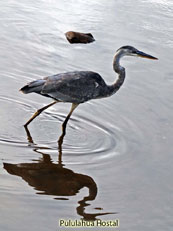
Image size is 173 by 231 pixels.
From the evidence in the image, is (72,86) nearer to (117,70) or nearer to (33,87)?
(33,87)

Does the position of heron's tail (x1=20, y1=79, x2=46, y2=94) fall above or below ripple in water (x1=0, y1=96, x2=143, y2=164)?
above

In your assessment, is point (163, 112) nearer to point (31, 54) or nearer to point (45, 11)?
point (31, 54)

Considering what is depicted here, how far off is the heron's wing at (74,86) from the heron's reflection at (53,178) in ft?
4.32

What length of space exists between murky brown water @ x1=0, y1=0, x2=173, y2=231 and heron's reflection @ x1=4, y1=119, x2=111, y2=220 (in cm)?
1

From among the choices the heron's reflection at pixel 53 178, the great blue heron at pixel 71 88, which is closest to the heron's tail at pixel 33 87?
the great blue heron at pixel 71 88

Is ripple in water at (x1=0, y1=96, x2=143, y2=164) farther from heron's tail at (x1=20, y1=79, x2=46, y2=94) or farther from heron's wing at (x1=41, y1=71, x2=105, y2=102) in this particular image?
heron's tail at (x1=20, y1=79, x2=46, y2=94)

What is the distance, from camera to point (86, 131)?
30.1ft

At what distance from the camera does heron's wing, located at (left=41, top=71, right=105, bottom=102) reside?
9.18 m

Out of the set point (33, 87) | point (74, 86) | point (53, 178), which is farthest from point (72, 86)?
point (53, 178)

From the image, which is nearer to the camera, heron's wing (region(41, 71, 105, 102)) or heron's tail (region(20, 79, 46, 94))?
heron's tail (region(20, 79, 46, 94))

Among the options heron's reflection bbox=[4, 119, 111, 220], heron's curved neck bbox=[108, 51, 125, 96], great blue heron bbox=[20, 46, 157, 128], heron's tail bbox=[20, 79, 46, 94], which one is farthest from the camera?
heron's curved neck bbox=[108, 51, 125, 96]

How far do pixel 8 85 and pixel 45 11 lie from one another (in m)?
4.82

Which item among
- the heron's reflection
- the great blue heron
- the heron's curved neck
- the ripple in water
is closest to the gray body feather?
the great blue heron

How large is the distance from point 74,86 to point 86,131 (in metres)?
0.77
